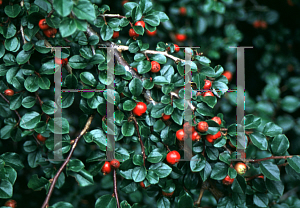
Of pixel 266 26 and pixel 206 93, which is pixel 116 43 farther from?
pixel 266 26

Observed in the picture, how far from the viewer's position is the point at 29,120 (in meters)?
0.91

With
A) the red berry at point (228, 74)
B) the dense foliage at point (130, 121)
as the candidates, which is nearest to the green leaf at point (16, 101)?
the dense foliage at point (130, 121)

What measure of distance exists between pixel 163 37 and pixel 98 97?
98 centimetres

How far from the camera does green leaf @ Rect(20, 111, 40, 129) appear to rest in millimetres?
898

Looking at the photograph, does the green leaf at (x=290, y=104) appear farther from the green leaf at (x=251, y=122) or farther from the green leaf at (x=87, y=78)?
the green leaf at (x=87, y=78)

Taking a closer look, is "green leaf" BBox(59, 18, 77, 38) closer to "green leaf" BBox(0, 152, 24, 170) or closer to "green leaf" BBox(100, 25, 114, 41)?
"green leaf" BBox(100, 25, 114, 41)

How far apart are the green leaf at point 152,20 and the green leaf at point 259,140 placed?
532 mm

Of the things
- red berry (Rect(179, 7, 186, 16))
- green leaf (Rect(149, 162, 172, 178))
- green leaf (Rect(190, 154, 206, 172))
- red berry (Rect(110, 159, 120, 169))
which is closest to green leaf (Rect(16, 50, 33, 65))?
red berry (Rect(110, 159, 120, 169))

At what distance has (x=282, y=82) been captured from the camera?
1.95 m

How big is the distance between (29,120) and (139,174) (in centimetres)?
41

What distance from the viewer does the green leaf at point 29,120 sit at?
2.95ft

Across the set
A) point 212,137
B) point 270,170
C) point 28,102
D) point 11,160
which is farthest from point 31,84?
point 270,170

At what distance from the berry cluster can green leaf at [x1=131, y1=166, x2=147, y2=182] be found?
0.54 metres

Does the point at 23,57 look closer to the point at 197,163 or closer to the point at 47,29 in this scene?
the point at 47,29
